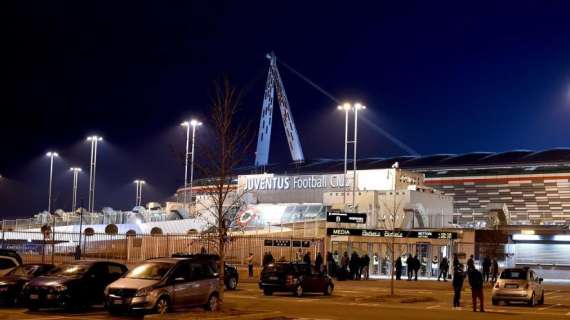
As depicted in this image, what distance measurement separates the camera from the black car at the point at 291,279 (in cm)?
2734

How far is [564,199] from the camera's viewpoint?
92.2 metres

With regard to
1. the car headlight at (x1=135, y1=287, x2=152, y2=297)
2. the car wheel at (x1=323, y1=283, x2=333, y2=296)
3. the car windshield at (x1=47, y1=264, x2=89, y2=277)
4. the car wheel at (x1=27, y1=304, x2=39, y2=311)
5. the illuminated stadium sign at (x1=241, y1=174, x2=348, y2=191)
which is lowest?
the car wheel at (x1=323, y1=283, x2=333, y2=296)

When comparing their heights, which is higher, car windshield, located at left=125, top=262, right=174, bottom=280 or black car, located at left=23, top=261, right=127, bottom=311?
car windshield, located at left=125, top=262, right=174, bottom=280

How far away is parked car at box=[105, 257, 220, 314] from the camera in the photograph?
17.8m

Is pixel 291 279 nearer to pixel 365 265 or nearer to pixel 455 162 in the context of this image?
pixel 365 265

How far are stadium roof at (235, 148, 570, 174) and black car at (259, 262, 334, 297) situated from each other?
6656cm

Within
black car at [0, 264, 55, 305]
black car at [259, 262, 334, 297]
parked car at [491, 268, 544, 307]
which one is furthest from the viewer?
black car at [259, 262, 334, 297]

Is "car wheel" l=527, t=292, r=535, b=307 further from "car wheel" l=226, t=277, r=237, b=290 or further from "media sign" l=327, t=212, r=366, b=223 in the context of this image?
"media sign" l=327, t=212, r=366, b=223

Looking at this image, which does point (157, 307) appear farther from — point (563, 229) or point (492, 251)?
point (563, 229)

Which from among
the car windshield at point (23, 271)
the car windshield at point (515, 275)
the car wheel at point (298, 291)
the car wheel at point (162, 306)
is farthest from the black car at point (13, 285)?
the car windshield at point (515, 275)

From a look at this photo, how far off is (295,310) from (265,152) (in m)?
70.0

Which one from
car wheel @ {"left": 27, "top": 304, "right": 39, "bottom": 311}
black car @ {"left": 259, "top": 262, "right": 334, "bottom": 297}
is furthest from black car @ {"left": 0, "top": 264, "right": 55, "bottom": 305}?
black car @ {"left": 259, "top": 262, "right": 334, "bottom": 297}

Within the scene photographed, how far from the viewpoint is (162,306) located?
1797cm

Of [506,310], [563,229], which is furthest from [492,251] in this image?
[506,310]
